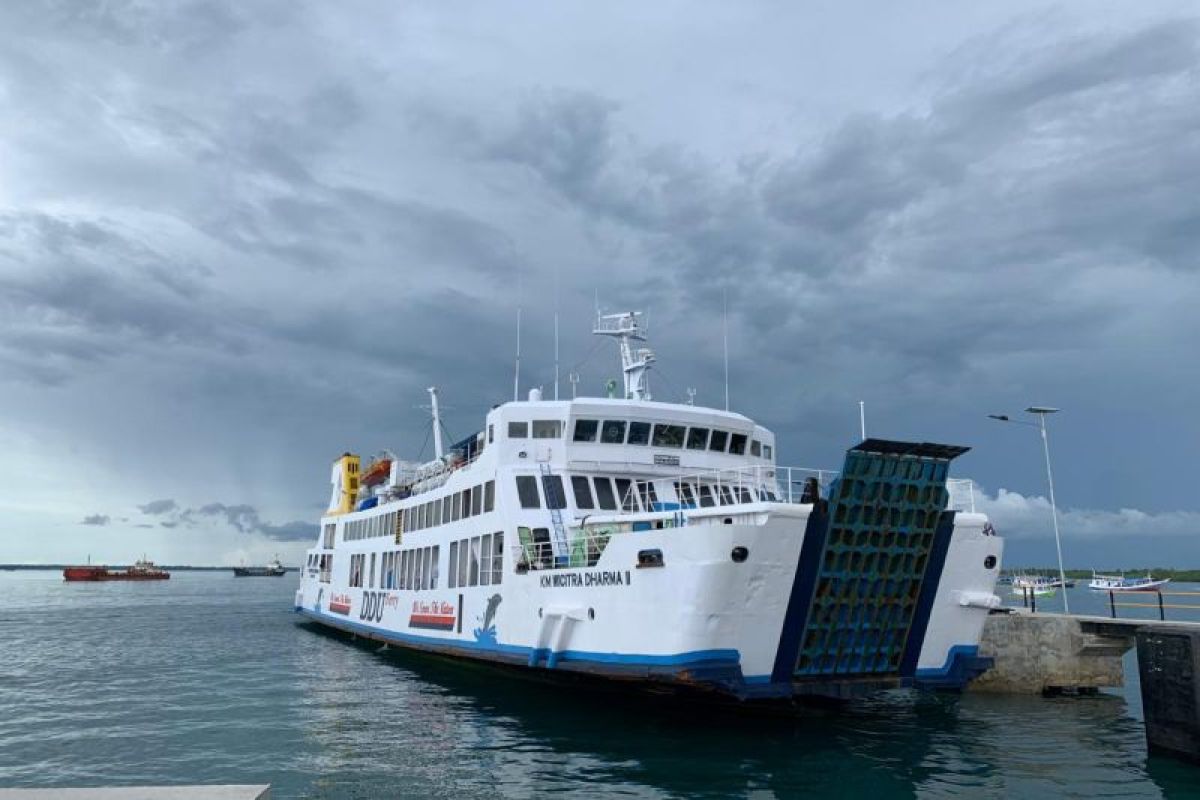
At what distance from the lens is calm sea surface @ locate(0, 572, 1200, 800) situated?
42.6ft

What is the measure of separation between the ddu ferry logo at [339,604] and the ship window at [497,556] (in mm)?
17062

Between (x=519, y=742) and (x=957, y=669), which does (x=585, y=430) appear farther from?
(x=957, y=669)

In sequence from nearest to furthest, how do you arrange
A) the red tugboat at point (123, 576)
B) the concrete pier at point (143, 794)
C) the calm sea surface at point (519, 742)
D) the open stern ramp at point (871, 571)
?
the concrete pier at point (143, 794) → the calm sea surface at point (519, 742) → the open stern ramp at point (871, 571) → the red tugboat at point (123, 576)

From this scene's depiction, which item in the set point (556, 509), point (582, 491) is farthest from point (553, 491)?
point (582, 491)

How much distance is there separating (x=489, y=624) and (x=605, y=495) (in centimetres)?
424

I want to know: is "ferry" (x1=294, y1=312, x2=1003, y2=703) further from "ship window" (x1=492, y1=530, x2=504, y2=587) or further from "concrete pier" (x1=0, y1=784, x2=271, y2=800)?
"concrete pier" (x1=0, y1=784, x2=271, y2=800)

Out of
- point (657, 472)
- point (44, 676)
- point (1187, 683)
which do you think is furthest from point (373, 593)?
point (1187, 683)

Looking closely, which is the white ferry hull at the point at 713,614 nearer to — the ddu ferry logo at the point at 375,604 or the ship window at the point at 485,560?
the ship window at the point at 485,560

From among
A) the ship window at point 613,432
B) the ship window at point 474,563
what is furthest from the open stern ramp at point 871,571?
the ship window at point 474,563

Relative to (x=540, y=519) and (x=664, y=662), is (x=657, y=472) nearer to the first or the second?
(x=540, y=519)

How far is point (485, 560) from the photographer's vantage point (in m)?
21.6

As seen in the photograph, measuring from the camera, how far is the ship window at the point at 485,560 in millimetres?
21359

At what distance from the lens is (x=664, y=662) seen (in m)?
14.9

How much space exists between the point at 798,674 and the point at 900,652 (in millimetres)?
2597
